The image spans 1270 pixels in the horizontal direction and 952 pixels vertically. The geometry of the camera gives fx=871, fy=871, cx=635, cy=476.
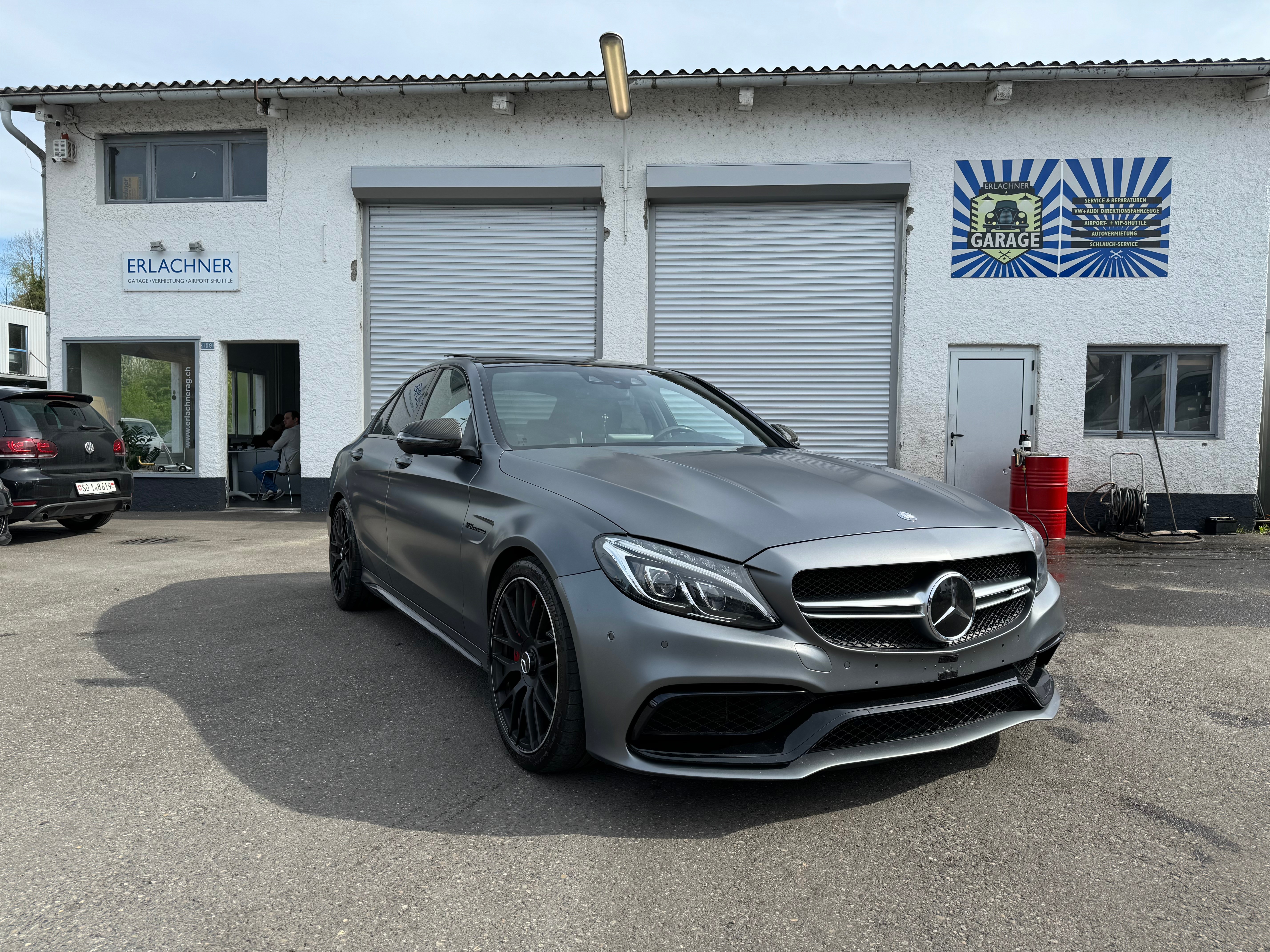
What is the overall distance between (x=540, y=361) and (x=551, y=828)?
233 centimetres

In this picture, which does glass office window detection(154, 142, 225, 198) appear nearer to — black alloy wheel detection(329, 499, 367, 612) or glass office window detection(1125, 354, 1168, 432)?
black alloy wheel detection(329, 499, 367, 612)

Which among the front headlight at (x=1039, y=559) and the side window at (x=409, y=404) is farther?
the side window at (x=409, y=404)

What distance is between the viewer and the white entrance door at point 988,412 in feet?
36.5

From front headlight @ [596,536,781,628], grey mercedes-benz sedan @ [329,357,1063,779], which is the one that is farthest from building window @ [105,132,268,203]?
front headlight @ [596,536,781,628]

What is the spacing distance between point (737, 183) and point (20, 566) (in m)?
8.79

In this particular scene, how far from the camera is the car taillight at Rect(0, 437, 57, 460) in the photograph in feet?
27.2

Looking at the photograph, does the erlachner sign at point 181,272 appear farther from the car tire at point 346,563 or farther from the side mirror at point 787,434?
the side mirror at point 787,434

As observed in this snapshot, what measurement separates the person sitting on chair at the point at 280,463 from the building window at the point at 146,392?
1328mm

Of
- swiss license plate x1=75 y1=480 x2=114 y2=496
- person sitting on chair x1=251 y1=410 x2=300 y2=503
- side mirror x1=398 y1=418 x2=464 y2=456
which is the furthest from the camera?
person sitting on chair x1=251 y1=410 x2=300 y2=503

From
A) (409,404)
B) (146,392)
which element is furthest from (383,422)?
(146,392)

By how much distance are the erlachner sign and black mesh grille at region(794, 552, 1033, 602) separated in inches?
457

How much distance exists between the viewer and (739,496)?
2.77 metres

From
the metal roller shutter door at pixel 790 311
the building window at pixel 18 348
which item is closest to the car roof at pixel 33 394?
the metal roller shutter door at pixel 790 311

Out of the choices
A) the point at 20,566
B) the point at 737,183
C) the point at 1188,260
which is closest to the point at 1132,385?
the point at 1188,260
